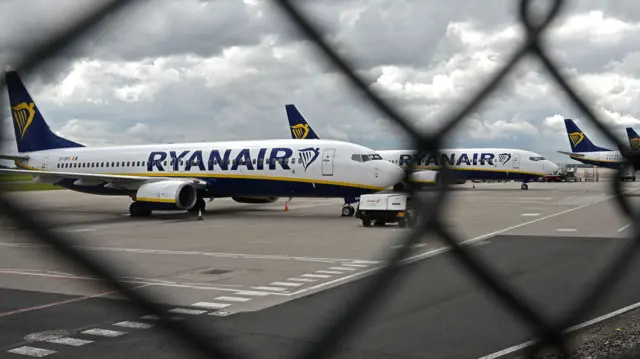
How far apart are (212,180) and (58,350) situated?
13.8 meters

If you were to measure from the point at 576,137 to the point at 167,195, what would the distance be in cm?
1625

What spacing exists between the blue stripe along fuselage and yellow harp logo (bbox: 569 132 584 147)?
14404mm

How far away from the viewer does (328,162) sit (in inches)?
666

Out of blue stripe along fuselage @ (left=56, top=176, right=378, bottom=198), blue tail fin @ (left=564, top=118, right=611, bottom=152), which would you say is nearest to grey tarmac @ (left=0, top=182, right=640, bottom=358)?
blue tail fin @ (left=564, top=118, right=611, bottom=152)

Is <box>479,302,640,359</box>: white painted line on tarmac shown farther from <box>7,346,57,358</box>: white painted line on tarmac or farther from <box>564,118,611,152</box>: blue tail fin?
<box>7,346,57,358</box>: white painted line on tarmac

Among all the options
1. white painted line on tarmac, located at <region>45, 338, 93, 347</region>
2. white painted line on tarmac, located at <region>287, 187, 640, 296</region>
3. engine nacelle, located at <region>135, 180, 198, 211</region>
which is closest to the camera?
white painted line on tarmac, located at <region>287, 187, 640, 296</region>

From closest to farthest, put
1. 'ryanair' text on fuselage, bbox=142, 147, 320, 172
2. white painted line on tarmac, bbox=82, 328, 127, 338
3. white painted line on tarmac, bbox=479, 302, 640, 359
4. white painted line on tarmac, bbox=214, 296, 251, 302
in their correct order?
white painted line on tarmac, bbox=479, 302, 640, 359 < white painted line on tarmac, bbox=82, 328, 127, 338 < white painted line on tarmac, bbox=214, 296, 251, 302 < 'ryanair' text on fuselage, bbox=142, 147, 320, 172

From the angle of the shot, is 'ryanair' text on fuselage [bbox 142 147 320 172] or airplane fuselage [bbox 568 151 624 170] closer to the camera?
airplane fuselage [bbox 568 151 624 170]

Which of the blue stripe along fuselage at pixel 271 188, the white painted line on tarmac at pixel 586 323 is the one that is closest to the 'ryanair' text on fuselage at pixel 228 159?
the blue stripe along fuselage at pixel 271 188

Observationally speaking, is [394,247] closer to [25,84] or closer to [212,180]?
[25,84]

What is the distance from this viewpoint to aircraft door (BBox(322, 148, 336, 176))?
1684cm

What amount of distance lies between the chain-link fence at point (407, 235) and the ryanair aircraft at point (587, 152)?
0.10 ft

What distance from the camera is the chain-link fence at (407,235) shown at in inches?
32.3

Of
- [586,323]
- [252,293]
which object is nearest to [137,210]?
[252,293]
